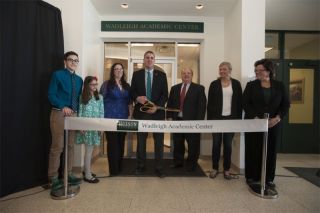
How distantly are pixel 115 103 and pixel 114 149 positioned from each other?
0.69 meters

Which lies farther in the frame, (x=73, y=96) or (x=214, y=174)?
(x=214, y=174)

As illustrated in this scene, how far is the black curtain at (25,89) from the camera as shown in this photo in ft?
9.04

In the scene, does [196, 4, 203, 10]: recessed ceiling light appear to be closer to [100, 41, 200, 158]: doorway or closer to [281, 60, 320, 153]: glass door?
[100, 41, 200, 158]: doorway

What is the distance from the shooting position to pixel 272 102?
3109mm

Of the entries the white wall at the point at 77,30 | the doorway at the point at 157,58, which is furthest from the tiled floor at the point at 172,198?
the doorway at the point at 157,58

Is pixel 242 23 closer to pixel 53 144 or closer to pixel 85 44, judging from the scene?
pixel 85 44

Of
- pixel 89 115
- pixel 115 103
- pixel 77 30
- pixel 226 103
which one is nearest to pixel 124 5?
pixel 77 30

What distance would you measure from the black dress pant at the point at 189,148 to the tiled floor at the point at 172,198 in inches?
19.4

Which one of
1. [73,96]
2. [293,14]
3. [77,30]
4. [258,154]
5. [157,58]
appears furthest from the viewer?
[157,58]

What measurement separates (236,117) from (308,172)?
1.71 metres

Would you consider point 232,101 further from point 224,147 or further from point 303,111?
point 303,111

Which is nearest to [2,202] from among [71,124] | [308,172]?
[71,124]

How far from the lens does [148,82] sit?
141 inches

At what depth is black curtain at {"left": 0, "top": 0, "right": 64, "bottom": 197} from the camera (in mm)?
2756
